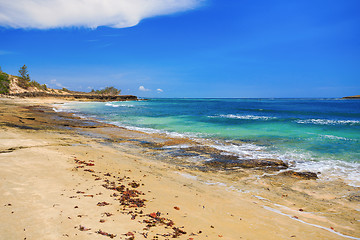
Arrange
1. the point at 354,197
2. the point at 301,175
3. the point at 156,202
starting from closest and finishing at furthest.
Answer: the point at 156,202 → the point at 354,197 → the point at 301,175

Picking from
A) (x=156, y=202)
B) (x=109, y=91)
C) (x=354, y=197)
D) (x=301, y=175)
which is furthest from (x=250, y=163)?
(x=109, y=91)

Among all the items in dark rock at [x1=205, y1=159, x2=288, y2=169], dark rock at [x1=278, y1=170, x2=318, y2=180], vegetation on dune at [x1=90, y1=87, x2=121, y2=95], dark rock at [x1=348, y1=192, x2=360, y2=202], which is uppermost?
vegetation on dune at [x1=90, y1=87, x2=121, y2=95]

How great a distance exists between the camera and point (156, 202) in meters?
5.65

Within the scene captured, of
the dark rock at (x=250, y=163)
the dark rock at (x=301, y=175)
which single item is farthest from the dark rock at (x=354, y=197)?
the dark rock at (x=250, y=163)

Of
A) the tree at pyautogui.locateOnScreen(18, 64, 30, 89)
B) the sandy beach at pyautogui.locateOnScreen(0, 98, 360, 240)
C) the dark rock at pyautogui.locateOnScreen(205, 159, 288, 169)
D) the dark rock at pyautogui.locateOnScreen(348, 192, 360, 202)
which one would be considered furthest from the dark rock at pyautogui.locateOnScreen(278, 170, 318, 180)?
the tree at pyautogui.locateOnScreen(18, 64, 30, 89)

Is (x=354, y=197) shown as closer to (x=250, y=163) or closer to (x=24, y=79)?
(x=250, y=163)

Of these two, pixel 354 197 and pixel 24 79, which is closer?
pixel 354 197

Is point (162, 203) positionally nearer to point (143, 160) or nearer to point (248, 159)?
point (143, 160)

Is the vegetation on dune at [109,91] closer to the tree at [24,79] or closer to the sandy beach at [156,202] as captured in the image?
the tree at [24,79]

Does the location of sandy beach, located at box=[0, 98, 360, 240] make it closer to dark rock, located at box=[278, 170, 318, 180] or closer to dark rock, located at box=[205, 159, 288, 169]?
dark rock, located at box=[278, 170, 318, 180]

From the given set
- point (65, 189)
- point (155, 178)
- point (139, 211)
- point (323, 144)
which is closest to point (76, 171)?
point (65, 189)

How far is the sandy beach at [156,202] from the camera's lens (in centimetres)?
416

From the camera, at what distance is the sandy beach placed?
13.6ft

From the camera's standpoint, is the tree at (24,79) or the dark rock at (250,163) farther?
the tree at (24,79)
